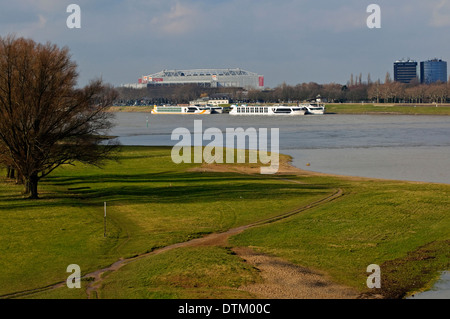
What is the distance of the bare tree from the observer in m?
30.5

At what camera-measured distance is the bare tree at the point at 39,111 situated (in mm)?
30500

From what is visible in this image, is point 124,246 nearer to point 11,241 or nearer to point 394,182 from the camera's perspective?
point 11,241

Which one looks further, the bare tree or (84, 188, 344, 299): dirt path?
the bare tree

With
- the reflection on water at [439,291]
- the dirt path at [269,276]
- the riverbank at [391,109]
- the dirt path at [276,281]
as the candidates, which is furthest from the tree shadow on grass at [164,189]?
the riverbank at [391,109]

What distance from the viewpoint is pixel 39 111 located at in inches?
1211

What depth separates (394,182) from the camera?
3828 cm

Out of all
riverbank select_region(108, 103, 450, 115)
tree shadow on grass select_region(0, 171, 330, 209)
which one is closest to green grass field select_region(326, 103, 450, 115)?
riverbank select_region(108, 103, 450, 115)

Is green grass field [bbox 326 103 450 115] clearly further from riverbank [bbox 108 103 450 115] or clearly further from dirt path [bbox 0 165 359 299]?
dirt path [bbox 0 165 359 299]

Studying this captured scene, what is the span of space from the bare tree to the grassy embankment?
2154mm

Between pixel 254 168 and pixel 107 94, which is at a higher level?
pixel 107 94

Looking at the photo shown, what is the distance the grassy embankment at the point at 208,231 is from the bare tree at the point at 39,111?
2154 millimetres
